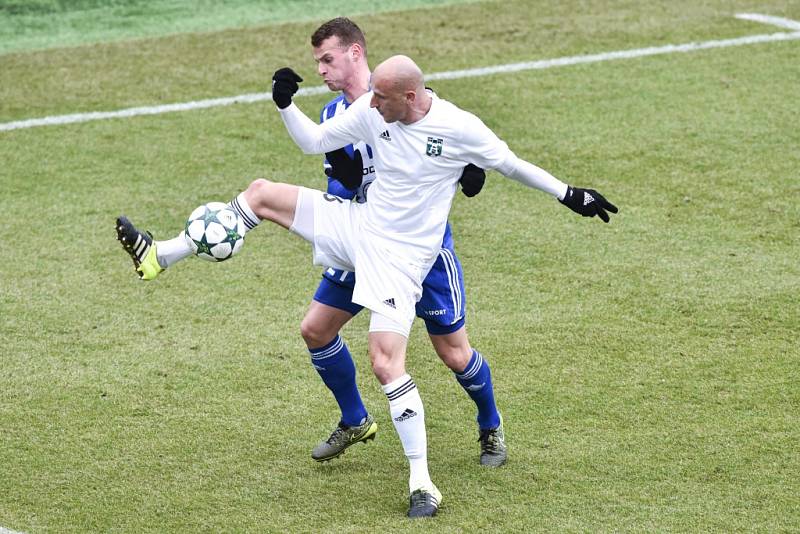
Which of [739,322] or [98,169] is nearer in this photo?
[739,322]

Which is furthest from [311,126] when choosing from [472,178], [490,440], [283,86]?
[490,440]

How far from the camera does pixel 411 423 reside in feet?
20.2

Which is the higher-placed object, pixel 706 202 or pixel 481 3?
pixel 481 3

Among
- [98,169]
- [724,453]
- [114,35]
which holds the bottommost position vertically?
[724,453]

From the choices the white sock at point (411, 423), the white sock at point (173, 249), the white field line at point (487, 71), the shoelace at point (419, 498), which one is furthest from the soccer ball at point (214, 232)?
the white field line at point (487, 71)

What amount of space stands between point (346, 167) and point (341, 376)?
1.10 m

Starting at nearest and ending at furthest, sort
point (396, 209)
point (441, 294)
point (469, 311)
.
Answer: point (396, 209)
point (441, 294)
point (469, 311)

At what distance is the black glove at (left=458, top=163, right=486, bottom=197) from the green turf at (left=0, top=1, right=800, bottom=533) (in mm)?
1466

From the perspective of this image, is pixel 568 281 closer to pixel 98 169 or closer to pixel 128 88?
pixel 98 169

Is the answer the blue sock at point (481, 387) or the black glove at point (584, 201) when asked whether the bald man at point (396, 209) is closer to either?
the black glove at point (584, 201)

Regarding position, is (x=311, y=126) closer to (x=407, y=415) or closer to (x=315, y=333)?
(x=315, y=333)

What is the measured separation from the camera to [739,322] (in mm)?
8172

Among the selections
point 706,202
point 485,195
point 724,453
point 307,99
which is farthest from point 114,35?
point 724,453

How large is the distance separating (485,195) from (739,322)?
8.74 ft
